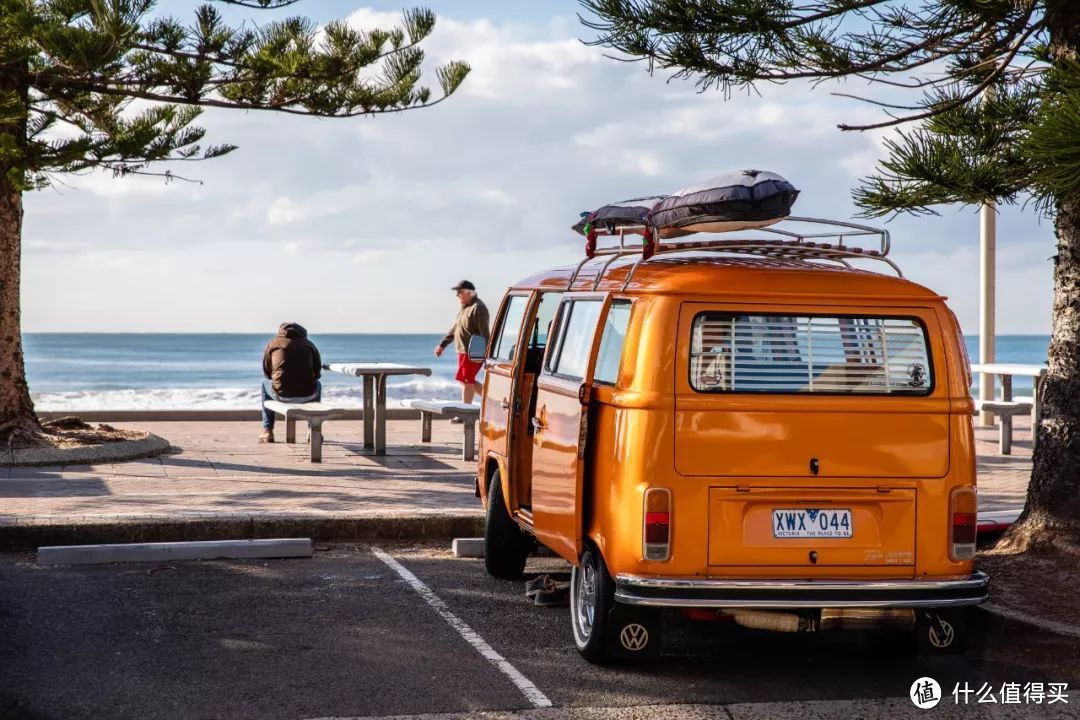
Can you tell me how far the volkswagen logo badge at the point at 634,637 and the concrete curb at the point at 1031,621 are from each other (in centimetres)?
213

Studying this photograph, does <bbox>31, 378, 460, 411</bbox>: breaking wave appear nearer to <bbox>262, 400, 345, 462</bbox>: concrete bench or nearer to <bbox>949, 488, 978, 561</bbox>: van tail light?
<bbox>262, 400, 345, 462</bbox>: concrete bench

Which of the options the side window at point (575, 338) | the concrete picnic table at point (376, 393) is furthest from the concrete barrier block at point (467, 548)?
the concrete picnic table at point (376, 393)

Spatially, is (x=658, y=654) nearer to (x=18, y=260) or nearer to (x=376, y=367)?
(x=376, y=367)

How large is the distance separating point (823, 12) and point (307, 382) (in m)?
8.27

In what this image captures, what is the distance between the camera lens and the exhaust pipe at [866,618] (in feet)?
19.5

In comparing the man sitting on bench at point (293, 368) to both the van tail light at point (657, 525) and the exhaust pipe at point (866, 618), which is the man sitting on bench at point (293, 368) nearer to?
the van tail light at point (657, 525)

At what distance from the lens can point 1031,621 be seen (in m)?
6.98

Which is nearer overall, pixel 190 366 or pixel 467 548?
pixel 467 548

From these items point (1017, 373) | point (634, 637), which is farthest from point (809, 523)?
point (1017, 373)

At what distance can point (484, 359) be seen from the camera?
8914 millimetres

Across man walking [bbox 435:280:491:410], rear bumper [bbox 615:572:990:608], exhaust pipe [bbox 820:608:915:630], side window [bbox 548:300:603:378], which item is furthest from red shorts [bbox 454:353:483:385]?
man walking [bbox 435:280:491:410]

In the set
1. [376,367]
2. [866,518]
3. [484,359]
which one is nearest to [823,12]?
[484,359]

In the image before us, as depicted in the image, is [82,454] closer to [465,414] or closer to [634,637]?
[465,414]

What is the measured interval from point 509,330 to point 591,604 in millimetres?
2706
